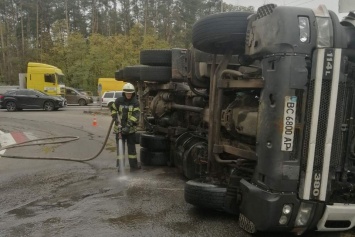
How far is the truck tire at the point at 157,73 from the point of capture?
634cm

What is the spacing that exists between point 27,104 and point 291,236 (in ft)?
73.3

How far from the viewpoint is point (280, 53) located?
292 centimetres

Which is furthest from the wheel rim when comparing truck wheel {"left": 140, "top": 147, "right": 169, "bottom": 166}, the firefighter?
truck wheel {"left": 140, "top": 147, "right": 169, "bottom": 166}

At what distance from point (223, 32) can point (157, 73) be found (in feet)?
9.77

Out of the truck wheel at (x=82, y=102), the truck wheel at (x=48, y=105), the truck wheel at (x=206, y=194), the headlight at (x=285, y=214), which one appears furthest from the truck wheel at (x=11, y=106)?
the headlight at (x=285, y=214)

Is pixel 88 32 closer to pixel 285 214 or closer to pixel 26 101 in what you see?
pixel 26 101

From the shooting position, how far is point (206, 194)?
12.4 feet

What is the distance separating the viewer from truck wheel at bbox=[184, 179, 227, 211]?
3.69 m

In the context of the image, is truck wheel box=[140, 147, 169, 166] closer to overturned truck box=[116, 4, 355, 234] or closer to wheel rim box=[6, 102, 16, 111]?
overturned truck box=[116, 4, 355, 234]

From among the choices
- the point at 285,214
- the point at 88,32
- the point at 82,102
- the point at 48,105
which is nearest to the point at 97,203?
the point at 285,214

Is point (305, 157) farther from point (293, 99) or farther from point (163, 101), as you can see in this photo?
point (163, 101)

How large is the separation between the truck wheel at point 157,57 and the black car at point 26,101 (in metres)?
18.5

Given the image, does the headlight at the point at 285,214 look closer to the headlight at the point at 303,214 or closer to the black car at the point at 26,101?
the headlight at the point at 303,214

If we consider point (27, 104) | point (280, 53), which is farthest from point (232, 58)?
point (27, 104)
